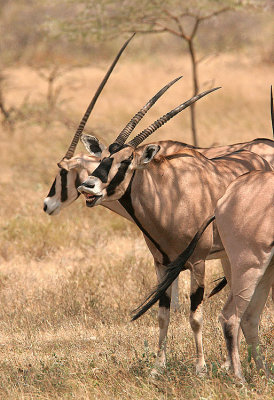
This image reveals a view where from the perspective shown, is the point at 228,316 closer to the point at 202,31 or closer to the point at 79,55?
the point at 79,55

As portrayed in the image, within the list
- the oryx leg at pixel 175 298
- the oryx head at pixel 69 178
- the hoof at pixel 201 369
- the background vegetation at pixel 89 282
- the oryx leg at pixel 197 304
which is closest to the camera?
the background vegetation at pixel 89 282

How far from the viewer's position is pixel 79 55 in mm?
30422

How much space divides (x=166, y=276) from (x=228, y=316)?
61cm

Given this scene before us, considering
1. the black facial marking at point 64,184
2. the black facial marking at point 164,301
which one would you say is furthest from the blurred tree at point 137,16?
the black facial marking at point 164,301

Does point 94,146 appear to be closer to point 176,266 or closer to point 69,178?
point 69,178

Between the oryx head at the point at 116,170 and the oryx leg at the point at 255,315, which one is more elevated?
the oryx head at the point at 116,170

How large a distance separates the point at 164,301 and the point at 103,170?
1154 millimetres

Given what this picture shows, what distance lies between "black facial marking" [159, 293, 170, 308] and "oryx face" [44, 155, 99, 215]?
137 cm

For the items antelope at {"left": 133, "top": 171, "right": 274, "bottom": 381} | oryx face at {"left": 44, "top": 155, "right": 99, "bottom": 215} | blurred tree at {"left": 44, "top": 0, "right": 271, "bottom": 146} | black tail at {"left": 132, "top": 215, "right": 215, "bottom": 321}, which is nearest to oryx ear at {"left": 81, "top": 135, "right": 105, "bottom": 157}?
oryx face at {"left": 44, "top": 155, "right": 99, "bottom": 215}

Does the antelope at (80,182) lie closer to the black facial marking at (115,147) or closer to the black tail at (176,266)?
the black facial marking at (115,147)

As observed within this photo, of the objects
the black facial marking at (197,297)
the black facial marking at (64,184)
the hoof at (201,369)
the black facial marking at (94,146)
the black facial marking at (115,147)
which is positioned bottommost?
the hoof at (201,369)

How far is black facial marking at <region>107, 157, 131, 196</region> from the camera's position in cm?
518

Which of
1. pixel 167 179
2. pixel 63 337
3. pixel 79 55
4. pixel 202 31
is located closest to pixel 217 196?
pixel 167 179

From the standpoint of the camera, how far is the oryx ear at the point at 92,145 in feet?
19.9
